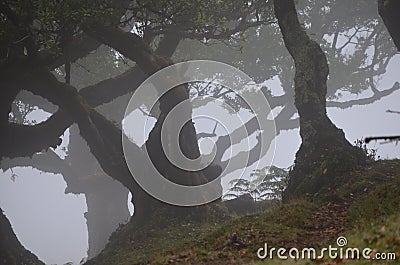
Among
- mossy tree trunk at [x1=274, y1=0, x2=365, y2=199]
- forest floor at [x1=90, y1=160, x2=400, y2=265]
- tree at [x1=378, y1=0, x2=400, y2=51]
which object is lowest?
forest floor at [x1=90, y1=160, x2=400, y2=265]

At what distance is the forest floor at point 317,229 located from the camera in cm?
677

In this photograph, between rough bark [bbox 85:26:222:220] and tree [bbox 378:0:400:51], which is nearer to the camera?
tree [bbox 378:0:400:51]

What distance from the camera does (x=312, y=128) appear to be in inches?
532

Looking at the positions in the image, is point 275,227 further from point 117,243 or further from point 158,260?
point 117,243

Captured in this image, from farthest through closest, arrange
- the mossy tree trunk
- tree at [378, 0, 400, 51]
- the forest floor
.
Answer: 1. the mossy tree trunk
2. tree at [378, 0, 400, 51]
3. the forest floor

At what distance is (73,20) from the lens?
40.3 ft

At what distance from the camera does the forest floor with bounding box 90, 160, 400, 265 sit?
267 inches

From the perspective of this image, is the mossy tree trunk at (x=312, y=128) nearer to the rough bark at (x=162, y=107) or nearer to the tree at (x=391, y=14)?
the tree at (x=391, y=14)

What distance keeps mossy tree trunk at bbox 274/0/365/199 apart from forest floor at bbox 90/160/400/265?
22.7 inches

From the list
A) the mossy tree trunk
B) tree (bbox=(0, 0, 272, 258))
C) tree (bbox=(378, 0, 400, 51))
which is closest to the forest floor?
the mossy tree trunk

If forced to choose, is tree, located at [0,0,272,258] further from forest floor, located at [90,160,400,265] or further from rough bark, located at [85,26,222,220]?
forest floor, located at [90,160,400,265]

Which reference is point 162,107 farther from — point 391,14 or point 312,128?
point 391,14

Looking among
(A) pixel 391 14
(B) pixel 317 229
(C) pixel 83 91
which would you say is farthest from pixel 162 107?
(B) pixel 317 229

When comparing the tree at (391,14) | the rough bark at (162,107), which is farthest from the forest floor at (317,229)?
the tree at (391,14)
